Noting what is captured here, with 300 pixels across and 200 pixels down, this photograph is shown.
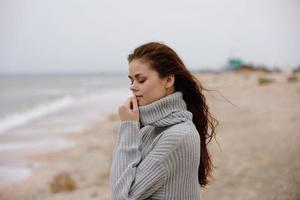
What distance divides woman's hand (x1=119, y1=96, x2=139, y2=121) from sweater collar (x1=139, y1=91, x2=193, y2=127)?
23 mm

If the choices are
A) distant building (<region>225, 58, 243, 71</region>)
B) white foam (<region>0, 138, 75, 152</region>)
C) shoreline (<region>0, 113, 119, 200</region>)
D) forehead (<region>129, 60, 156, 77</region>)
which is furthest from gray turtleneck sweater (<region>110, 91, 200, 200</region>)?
distant building (<region>225, 58, 243, 71</region>)

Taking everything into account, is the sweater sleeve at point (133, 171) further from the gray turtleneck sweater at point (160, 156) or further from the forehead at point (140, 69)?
the forehead at point (140, 69)

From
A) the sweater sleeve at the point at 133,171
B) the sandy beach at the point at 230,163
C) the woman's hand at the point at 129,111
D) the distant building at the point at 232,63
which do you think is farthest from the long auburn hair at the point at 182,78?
the distant building at the point at 232,63

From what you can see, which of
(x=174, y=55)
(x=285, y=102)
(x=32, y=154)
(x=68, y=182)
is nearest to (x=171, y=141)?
(x=174, y=55)

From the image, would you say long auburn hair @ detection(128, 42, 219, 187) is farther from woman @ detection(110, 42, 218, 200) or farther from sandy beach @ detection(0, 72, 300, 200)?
sandy beach @ detection(0, 72, 300, 200)

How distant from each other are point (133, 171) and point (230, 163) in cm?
601

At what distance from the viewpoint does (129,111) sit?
84.3 inches

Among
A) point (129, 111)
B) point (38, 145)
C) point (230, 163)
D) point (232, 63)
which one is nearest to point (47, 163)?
point (38, 145)

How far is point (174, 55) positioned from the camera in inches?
85.0

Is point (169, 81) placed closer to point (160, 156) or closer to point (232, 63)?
point (160, 156)

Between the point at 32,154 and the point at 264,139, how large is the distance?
5915 mm

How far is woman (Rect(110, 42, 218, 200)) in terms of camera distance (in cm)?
198

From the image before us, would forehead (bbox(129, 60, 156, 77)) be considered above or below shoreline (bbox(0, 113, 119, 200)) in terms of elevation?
above

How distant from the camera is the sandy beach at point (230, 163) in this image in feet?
20.2
